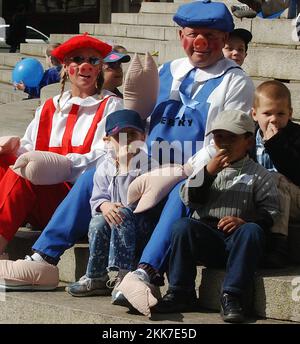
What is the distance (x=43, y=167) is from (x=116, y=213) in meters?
0.68

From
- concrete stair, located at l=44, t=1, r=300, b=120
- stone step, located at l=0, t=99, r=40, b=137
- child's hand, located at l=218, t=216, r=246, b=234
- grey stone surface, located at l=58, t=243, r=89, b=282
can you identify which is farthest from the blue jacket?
child's hand, located at l=218, t=216, r=246, b=234

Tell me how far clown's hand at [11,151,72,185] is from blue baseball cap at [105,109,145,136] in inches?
17.0

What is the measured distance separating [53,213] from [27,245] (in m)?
0.31

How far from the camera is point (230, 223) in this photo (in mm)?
5332

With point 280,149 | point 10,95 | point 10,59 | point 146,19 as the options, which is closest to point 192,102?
point 280,149

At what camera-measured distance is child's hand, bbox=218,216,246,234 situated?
17.5 ft

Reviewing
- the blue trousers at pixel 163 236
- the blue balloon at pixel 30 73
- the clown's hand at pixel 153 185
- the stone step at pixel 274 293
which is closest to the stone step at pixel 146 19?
the blue balloon at pixel 30 73

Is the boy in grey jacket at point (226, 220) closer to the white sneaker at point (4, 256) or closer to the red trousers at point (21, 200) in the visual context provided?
the red trousers at point (21, 200)

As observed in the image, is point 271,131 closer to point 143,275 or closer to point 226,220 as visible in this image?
point 226,220

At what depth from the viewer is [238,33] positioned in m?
6.80

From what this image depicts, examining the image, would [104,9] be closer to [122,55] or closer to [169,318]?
[122,55]

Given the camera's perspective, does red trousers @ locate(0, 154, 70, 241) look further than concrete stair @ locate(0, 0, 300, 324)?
Yes

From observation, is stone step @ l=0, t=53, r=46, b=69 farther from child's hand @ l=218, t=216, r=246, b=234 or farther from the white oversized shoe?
child's hand @ l=218, t=216, r=246, b=234

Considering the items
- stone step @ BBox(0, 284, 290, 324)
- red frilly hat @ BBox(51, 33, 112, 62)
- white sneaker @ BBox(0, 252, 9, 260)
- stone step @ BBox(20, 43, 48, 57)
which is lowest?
stone step @ BBox(0, 284, 290, 324)
